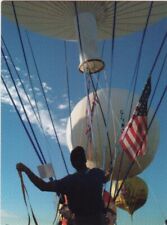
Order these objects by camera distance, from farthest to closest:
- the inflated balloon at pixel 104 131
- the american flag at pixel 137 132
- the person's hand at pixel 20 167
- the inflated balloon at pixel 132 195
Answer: the inflated balloon at pixel 132 195 < the inflated balloon at pixel 104 131 < the american flag at pixel 137 132 < the person's hand at pixel 20 167

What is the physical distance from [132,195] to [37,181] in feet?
37.0

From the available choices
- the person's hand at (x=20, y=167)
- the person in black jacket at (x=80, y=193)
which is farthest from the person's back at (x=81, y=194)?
the person's hand at (x=20, y=167)

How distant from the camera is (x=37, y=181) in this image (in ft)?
12.6

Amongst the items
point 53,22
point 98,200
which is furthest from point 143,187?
point 98,200

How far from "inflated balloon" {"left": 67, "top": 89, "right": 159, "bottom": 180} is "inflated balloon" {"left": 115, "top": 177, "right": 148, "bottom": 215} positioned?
88 cm

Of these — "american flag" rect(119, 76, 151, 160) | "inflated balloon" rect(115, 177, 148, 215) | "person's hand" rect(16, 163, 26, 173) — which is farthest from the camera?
"inflated balloon" rect(115, 177, 148, 215)

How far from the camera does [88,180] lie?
397 cm

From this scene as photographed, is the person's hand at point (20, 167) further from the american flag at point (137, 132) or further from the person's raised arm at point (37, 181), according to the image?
the american flag at point (137, 132)

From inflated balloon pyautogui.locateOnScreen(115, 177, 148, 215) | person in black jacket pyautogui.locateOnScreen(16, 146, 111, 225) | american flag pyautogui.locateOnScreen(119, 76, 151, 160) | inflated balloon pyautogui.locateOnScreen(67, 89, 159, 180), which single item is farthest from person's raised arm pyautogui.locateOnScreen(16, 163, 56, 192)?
inflated balloon pyautogui.locateOnScreen(115, 177, 148, 215)

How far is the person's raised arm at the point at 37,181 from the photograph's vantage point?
384 cm

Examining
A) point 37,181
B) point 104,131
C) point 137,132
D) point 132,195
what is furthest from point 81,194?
point 132,195

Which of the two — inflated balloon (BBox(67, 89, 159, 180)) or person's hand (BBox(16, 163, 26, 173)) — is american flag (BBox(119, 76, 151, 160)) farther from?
person's hand (BBox(16, 163, 26, 173))

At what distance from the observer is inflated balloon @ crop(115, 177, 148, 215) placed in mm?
14508

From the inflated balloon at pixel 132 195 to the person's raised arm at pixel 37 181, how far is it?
1086 cm
